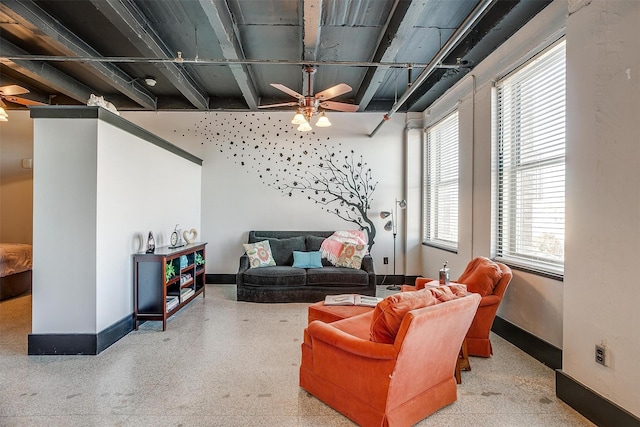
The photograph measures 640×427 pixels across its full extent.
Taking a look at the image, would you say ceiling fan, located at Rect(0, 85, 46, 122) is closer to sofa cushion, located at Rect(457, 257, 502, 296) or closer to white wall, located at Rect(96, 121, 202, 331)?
white wall, located at Rect(96, 121, 202, 331)

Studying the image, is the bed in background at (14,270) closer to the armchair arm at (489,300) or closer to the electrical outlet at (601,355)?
the armchair arm at (489,300)

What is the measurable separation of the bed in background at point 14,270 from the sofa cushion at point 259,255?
330 cm

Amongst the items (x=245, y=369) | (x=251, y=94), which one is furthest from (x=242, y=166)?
(x=245, y=369)

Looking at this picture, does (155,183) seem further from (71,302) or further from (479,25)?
(479,25)

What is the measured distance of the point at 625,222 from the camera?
194 centimetres

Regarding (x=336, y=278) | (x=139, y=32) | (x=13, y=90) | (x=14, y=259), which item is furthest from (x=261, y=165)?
(x=14, y=259)

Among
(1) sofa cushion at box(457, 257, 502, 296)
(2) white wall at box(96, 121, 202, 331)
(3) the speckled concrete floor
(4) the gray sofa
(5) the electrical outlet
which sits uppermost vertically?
(2) white wall at box(96, 121, 202, 331)

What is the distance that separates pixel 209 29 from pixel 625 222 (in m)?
4.14

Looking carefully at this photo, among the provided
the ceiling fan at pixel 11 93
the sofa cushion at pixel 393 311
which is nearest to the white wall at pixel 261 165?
the ceiling fan at pixel 11 93

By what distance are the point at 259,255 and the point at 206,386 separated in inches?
110

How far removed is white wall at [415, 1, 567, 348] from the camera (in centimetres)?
286

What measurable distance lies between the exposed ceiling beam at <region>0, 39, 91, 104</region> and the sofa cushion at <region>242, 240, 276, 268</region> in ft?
12.0

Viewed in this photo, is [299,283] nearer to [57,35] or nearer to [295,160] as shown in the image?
[295,160]

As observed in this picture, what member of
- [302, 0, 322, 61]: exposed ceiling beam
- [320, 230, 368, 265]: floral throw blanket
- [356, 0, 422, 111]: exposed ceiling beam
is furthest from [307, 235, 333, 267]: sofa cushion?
[302, 0, 322, 61]: exposed ceiling beam
